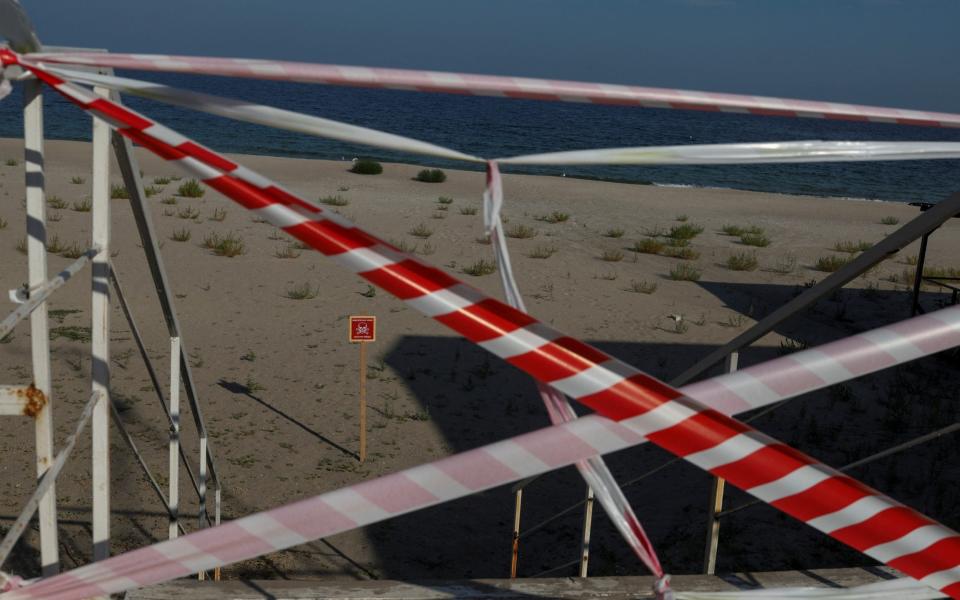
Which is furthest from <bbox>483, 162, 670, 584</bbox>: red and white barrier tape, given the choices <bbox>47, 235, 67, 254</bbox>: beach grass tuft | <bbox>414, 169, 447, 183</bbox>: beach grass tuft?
<bbox>414, 169, 447, 183</bbox>: beach grass tuft

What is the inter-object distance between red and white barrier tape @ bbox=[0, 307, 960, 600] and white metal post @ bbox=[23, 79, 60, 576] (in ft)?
2.11

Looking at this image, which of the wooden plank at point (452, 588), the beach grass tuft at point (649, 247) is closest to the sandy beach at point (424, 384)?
the beach grass tuft at point (649, 247)

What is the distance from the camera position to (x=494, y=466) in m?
1.32

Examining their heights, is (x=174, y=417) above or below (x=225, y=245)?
above

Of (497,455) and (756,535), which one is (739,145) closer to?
(497,455)

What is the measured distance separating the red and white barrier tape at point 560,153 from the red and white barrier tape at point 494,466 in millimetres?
442

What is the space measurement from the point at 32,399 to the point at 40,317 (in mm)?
194

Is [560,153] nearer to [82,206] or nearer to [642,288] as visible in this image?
[642,288]

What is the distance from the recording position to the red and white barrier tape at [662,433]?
1293 millimetres

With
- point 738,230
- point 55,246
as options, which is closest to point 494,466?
point 55,246

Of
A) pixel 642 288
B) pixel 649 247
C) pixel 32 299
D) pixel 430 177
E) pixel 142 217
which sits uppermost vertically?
pixel 430 177

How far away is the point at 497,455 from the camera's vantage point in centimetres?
132

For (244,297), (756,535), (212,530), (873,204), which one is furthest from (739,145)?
(873,204)

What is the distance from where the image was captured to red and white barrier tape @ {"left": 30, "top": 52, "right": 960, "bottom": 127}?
1663 mm
